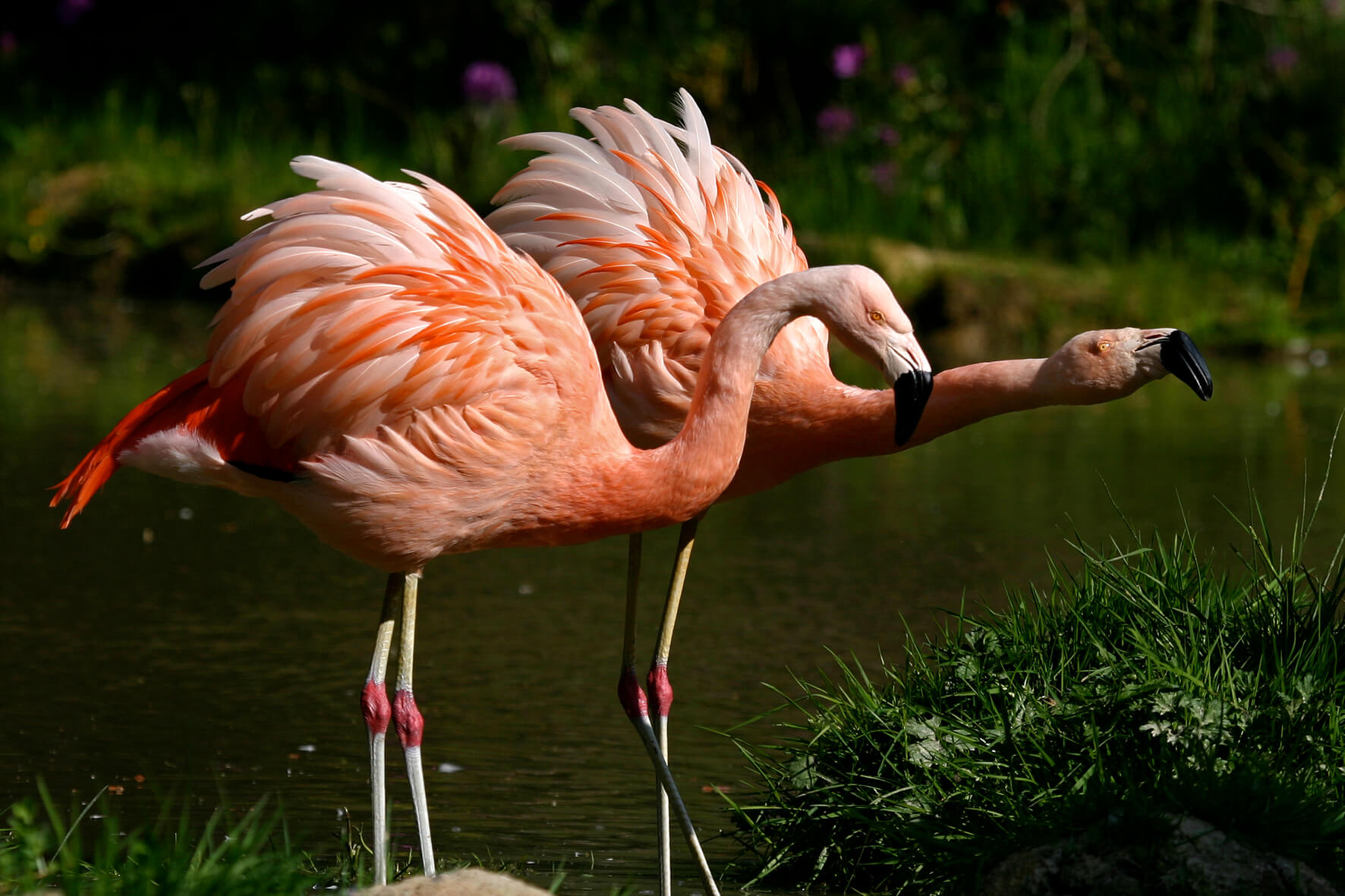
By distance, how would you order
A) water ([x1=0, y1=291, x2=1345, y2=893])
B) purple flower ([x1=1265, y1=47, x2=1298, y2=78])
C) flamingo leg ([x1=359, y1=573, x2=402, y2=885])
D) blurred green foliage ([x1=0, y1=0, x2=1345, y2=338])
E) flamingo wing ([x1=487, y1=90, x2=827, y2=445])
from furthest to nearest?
purple flower ([x1=1265, y1=47, x2=1298, y2=78])
blurred green foliage ([x1=0, y1=0, x2=1345, y2=338])
flamingo wing ([x1=487, y1=90, x2=827, y2=445])
water ([x1=0, y1=291, x2=1345, y2=893])
flamingo leg ([x1=359, y1=573, x2=402, y2=885])

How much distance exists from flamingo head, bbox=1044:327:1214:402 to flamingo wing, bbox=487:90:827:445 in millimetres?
743

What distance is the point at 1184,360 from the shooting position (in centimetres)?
384

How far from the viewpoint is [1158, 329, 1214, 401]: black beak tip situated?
379cm

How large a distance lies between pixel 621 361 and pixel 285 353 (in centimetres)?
90

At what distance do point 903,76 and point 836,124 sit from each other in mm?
649

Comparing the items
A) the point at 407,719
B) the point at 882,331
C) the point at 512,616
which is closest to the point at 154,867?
the point at 407,719

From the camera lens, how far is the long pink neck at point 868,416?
4.02 meters

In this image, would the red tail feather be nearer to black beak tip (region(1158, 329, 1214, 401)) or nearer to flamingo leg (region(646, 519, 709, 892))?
flamingo leg (region(646, 519, 709, 892))

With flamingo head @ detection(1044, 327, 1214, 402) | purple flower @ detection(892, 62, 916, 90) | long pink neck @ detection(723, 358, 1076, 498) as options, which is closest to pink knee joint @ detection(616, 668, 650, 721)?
long pink neck @ detection(723, 358, 1076, 498)

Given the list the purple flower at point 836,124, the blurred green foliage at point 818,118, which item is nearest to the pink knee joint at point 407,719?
the blurred green foliage at point 818,118

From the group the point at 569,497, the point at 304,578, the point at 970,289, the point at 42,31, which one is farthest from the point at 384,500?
the point at 42,31

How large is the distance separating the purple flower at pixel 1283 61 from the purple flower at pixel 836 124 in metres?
3.12

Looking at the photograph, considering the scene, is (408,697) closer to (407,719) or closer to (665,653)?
(407,719)

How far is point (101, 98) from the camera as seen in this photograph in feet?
52.3
